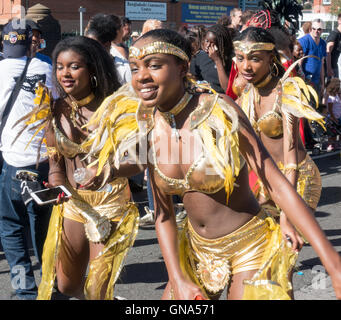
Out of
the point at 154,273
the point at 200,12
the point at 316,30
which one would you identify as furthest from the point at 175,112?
the point at 200,12

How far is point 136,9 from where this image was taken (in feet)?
75.6

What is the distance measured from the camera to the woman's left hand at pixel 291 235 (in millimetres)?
2930

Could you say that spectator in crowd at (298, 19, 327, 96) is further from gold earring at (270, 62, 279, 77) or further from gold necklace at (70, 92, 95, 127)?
gold necklace at (70, 92, 95, 127)

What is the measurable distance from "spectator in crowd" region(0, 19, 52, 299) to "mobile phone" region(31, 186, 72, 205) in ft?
1.85

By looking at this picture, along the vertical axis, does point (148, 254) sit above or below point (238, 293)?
below

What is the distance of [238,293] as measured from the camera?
9.59ft

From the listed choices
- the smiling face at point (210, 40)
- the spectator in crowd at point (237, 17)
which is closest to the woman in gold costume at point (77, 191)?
the smiling face at point (210, 40)

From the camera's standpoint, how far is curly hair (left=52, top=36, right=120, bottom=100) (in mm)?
3967

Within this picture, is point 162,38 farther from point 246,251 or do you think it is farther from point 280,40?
point 280,40

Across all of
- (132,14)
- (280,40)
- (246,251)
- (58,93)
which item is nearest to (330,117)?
(280,40)

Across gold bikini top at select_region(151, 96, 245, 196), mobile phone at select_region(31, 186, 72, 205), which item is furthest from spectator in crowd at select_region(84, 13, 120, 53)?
gold bikini top at select_region(151, 96, 245, 196)

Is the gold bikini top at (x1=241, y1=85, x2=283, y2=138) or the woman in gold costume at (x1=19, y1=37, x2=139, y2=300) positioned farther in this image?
the gold bikini top at (x1=241, y1=85, x2=283, y2=138)

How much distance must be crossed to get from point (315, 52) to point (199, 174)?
9.89m
